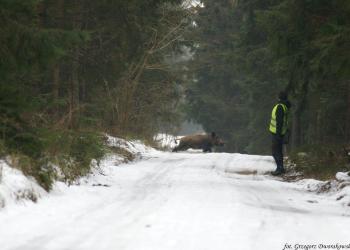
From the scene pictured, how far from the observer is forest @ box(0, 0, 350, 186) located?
8070mm

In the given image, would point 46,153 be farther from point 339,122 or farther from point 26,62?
point 339,122

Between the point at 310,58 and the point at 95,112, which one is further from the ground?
the point at 310,58

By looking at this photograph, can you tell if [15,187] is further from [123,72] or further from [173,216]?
[123,72]

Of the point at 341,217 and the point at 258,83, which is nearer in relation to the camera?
the point at 341,217

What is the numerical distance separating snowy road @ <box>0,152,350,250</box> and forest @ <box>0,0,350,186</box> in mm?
986

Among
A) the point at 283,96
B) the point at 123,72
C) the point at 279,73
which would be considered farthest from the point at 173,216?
the point at 123,72

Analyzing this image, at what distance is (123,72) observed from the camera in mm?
19969

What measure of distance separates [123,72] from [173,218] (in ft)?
46.4

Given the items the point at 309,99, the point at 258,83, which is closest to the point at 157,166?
the point at 309,99

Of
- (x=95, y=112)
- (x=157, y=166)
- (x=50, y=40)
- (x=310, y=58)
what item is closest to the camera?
(x=50, y=40)

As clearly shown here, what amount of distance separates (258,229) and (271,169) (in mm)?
8078

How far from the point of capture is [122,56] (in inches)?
706

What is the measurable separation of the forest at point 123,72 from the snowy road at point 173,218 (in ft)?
3.23

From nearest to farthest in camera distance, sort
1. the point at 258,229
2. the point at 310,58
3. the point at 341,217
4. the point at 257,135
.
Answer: the point at 258,229, the point at 341,217, the point at 310,58, the point at 257,135
